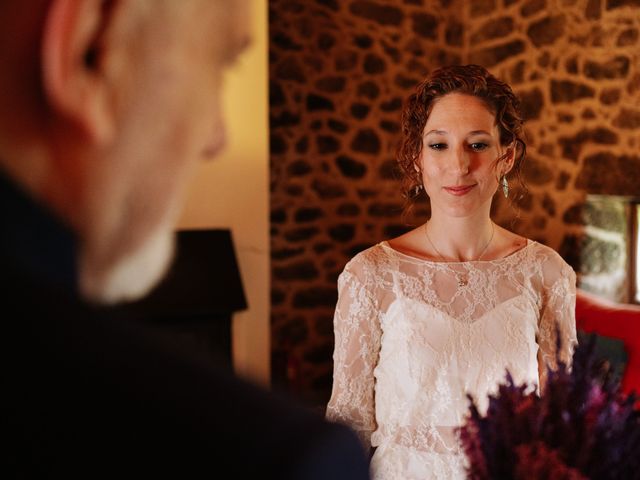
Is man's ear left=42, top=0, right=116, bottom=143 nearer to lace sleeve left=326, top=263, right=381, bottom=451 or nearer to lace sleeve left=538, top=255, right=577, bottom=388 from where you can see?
lace sleeve left=326, top=263, right=381, bottom=451

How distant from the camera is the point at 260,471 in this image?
0.73 ft

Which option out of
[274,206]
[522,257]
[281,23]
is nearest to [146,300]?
[274,206]

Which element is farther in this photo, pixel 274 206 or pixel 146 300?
pixel 274 206

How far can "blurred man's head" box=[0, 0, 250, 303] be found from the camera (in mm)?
268

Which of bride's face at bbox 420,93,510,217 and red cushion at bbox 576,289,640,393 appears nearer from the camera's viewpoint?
bride's face at bbox 420,93,510,217

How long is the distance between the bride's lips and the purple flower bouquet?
31.1 inches

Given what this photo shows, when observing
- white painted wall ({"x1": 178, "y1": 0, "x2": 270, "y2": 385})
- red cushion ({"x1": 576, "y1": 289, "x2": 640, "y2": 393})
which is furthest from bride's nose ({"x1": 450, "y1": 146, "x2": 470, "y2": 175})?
white painted wall ({"x1": 178, "y1": 0, "x2": 270, "y2": 385})

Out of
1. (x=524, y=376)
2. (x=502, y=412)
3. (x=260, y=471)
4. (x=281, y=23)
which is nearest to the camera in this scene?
(x=260, y=471)

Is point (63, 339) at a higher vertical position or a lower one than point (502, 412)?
higher

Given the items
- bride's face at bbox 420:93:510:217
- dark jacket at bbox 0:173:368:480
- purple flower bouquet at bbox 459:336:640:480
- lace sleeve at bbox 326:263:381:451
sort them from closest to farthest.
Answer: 1. dark jacket at bbox 0:173:368:480
2. purple flower bouquet at bbox 459:336:640:480
3. lace sleeve at bbox 326:263:381:451
4. bride's face at bbox 420:93:510:217

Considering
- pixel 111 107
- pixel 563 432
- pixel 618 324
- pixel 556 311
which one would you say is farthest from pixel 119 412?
pixel 618 324

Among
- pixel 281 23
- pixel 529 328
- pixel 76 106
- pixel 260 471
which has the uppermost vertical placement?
pixel 281 23

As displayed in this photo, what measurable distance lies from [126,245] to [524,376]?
1.28m

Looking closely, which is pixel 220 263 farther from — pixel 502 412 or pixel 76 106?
pixel 76 106
